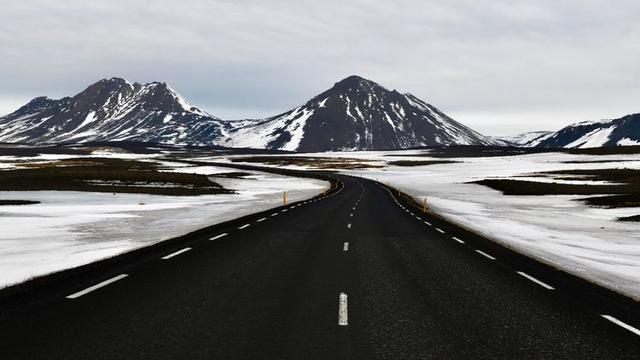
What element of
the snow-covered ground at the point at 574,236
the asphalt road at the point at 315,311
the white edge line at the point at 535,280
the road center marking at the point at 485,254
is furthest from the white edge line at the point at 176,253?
the snow-covered ground at the point at 574,236

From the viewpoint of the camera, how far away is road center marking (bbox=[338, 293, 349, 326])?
28.0ft

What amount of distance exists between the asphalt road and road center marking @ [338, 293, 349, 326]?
0.02 meters

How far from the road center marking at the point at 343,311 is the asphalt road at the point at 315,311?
18 mm

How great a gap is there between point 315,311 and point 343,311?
442 millimetres

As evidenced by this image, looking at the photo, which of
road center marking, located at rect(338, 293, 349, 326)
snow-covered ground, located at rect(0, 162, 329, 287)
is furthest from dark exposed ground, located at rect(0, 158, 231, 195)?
road center marking, located at rect(338, 293, 349, 326)

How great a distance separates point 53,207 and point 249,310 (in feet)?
89.6

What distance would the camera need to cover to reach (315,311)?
9.14m

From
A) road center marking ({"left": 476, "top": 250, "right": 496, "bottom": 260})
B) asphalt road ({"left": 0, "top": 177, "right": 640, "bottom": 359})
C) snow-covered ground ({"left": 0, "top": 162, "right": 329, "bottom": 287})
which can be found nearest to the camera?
asphalt road ({"left": 0, "top": 177, "right": 640, "bottom": 359})

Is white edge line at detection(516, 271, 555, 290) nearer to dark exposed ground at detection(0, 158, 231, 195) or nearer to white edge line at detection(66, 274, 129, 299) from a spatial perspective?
white edge line at detection(66, 274, 129, 299)

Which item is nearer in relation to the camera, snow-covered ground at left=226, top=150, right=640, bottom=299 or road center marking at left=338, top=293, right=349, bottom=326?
road center marking at left=338, top=293, right=349, bottom=326

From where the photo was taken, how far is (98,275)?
38.9 feet

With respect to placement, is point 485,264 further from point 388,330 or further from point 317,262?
point 388,330

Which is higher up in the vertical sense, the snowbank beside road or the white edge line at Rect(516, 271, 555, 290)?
the white edge line at Rect(516, 271, 555, 290)

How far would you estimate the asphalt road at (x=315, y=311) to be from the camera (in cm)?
723
